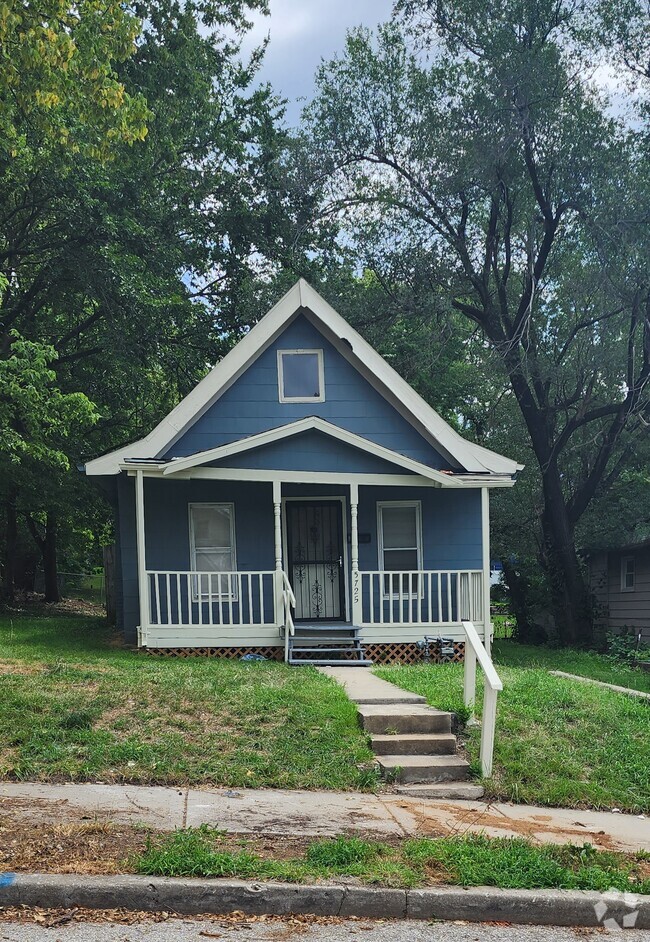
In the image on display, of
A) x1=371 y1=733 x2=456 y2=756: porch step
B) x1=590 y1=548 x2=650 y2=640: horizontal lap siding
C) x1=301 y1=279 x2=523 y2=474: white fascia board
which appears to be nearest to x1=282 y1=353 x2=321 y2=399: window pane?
x1=301 y1=279 x2=523 y2=474: white fascia board

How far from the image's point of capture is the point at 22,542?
36.4 m

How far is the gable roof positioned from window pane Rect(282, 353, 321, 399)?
0.54m

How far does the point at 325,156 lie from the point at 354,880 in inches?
821

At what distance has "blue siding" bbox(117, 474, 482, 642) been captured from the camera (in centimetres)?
1706

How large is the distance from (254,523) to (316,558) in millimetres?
1444

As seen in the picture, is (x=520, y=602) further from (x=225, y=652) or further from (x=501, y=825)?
(x=501, y=825)

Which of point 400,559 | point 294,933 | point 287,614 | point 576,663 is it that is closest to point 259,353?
point 400,559

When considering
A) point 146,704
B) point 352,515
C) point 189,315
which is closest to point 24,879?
point 146,704

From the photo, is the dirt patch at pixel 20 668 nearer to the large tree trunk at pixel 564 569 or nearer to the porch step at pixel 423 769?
the porch step at pixel 423 769

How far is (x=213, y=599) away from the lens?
1708 cm

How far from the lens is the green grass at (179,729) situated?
7.64 m

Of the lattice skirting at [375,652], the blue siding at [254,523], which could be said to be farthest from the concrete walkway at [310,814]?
the blue siding at [254,523]

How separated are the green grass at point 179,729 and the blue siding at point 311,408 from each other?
6.15m

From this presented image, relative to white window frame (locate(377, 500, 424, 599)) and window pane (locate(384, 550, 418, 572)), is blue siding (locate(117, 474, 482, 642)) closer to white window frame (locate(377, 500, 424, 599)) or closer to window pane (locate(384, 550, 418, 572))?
white window frame (locate(377, 500, 424, 599))
